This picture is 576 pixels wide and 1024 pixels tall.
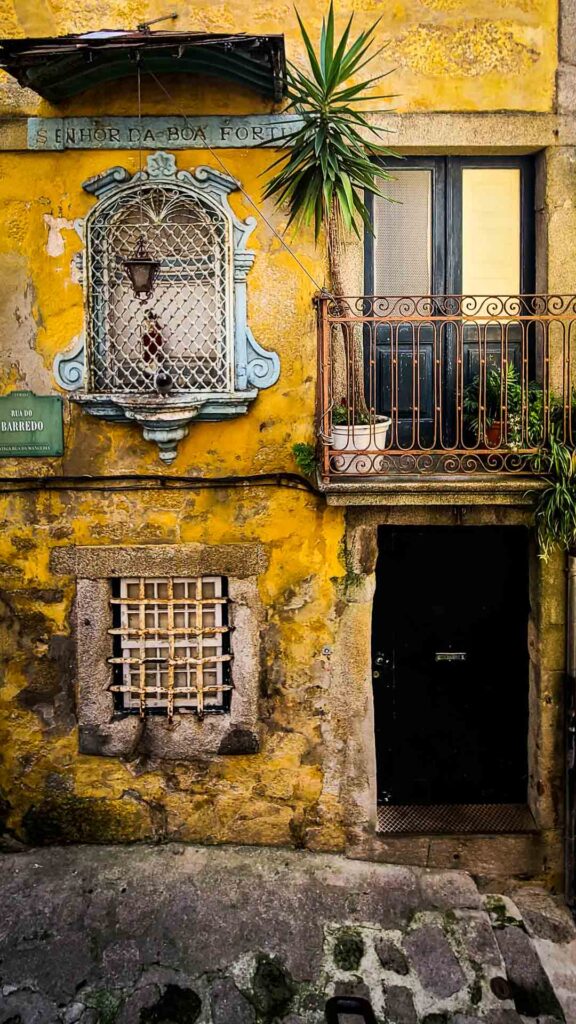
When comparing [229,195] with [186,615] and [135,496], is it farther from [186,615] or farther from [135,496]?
[186,615]

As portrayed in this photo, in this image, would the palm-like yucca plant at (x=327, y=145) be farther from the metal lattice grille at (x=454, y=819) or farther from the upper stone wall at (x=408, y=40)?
the metal lattice grille at (x=454, y=819)

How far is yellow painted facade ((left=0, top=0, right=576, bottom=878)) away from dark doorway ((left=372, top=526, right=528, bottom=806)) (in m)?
0.46

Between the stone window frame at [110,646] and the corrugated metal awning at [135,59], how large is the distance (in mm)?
3265

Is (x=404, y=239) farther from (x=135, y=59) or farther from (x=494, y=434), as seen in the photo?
(x=135, y=59)

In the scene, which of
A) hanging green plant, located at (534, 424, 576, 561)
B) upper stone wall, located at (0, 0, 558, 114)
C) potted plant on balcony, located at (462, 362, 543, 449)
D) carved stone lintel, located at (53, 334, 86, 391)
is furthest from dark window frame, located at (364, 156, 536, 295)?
carved stone lintel, located at (53, 334, 86, 391)

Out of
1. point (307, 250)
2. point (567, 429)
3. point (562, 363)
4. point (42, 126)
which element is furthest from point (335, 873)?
point (42, 126)

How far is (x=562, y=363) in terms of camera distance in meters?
5.78

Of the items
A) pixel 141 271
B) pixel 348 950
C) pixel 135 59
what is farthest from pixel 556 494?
pixel 135 59

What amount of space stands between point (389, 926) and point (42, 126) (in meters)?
6.14

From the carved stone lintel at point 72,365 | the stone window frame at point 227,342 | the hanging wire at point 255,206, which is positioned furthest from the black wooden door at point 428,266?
the carved stone lintel at point 72,365

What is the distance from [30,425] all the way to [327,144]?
2911 millimetres

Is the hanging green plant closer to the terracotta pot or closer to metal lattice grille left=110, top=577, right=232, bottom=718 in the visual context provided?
the terracotta pot

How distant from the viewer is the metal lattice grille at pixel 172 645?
5.86 meters

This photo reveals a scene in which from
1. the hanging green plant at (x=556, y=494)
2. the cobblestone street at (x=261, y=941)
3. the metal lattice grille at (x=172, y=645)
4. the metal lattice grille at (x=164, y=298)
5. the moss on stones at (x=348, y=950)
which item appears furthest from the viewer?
the metal lattice grille at (x=172, y=645)
